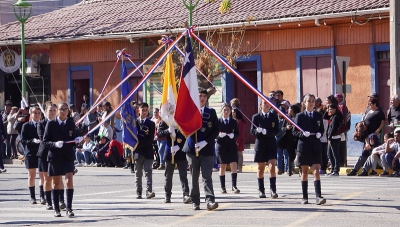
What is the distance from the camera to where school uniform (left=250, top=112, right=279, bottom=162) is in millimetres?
16750

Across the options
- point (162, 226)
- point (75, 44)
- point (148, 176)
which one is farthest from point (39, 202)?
point (75, 44)

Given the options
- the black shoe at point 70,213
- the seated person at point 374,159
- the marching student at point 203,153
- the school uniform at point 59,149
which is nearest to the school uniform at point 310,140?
the marching student at point 203,153

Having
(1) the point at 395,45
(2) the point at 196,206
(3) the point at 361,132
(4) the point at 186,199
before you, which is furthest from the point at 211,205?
(1) the point at 395,45

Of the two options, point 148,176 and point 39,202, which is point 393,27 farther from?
point 39,202

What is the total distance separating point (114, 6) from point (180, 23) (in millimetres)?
8004

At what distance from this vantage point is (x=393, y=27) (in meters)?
22.0

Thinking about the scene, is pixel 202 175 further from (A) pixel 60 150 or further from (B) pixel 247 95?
(B) pixel 247 95

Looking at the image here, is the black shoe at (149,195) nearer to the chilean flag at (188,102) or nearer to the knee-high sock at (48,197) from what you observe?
the knee-high sock at (48,197)

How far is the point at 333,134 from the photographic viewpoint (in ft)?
72.6

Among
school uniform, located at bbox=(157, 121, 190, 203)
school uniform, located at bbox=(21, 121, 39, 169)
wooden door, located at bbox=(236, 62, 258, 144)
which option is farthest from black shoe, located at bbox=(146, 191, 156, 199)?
wooden door, located at bbox=(236, 62, 258, 144)

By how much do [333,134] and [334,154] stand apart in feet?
1.57

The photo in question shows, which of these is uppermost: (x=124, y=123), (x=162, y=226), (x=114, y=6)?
(x=114, y=6)

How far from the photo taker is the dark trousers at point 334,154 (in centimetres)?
2197

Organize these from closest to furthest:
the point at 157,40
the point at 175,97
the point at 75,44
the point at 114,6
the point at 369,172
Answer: the point at 175,97 → the point at 369,172 → the point at 157,40 → the point at 75,44 → the point at 114,6
